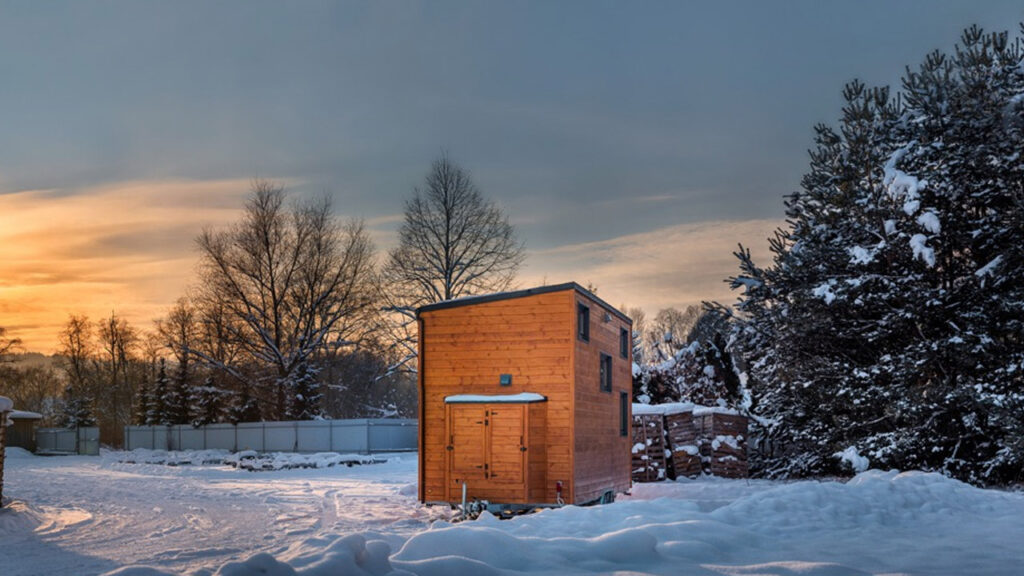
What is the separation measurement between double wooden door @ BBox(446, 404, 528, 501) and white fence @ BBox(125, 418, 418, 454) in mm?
23730

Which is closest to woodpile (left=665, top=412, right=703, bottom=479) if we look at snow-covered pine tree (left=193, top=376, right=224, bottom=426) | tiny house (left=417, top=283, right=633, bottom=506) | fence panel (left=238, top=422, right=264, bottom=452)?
tiny house (left=417, top=283, right=633, bottom=506)

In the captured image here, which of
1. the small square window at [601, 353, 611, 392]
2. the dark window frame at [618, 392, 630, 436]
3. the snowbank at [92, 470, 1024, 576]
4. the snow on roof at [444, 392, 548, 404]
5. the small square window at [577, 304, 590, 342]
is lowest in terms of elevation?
the snowbank at [92, 470, 1024, 576]

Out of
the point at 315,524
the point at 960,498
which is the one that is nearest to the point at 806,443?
the point at 960,498

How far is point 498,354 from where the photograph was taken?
17.9 meters

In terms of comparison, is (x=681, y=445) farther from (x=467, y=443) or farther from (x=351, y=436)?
(x=351, y=436)

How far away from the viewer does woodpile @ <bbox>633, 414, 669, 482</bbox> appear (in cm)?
2512

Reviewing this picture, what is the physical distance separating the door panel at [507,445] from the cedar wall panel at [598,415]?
1.16 meters

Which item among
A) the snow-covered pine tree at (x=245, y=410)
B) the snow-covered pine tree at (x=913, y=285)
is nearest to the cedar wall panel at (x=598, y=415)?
the snow-covered pine tree at (x=913, y=285)

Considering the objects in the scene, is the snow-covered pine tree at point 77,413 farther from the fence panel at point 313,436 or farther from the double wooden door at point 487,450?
the double wooden door at point 487,450

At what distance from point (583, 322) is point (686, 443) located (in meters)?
8.77

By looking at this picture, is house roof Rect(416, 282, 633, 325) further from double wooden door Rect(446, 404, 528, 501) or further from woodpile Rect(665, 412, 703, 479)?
woodpile Rect(665, 412, 703, 479)

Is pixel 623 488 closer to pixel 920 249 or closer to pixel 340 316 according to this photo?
pixel 920 249

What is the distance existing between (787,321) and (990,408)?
6228 mm

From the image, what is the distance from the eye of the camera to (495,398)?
17.6m
